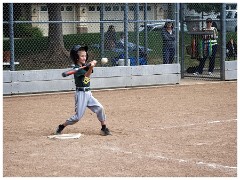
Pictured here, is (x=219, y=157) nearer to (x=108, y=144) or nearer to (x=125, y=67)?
(x=108, y=144)

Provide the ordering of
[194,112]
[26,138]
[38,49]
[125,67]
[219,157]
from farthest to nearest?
1. [38,49]
2. [125,67]
3. [194,112]
4. [26,138]
5. [219,157]

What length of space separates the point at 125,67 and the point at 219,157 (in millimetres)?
9526

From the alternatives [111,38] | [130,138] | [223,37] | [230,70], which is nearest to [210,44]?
[223,37]

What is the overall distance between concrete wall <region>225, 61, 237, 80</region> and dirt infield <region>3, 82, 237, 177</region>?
337cm

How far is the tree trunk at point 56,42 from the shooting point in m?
23.0

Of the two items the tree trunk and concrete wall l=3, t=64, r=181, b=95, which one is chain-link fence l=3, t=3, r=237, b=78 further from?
concrete wall l=3, t=64, r=181, b=95

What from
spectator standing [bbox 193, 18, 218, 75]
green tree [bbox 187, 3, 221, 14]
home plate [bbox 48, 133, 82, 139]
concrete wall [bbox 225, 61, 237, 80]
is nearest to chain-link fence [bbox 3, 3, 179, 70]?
spectator standing [bbox 193, 18, 218, 75]

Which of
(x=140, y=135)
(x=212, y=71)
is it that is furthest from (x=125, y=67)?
(x=140, y=135)

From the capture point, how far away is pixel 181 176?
7.61 meters

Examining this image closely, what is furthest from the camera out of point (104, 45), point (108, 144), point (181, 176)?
point (104, 45)

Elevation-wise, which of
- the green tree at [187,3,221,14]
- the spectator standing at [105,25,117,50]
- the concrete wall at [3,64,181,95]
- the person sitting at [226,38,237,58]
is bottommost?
Answer: the concrete wall at [3,64,181,95]

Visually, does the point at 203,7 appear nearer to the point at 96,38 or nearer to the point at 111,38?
the point at 96,38

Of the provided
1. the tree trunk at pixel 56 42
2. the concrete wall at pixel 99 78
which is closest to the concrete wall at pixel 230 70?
the concrete wall at pixel 99 78

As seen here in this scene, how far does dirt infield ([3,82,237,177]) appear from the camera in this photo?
8070mm
